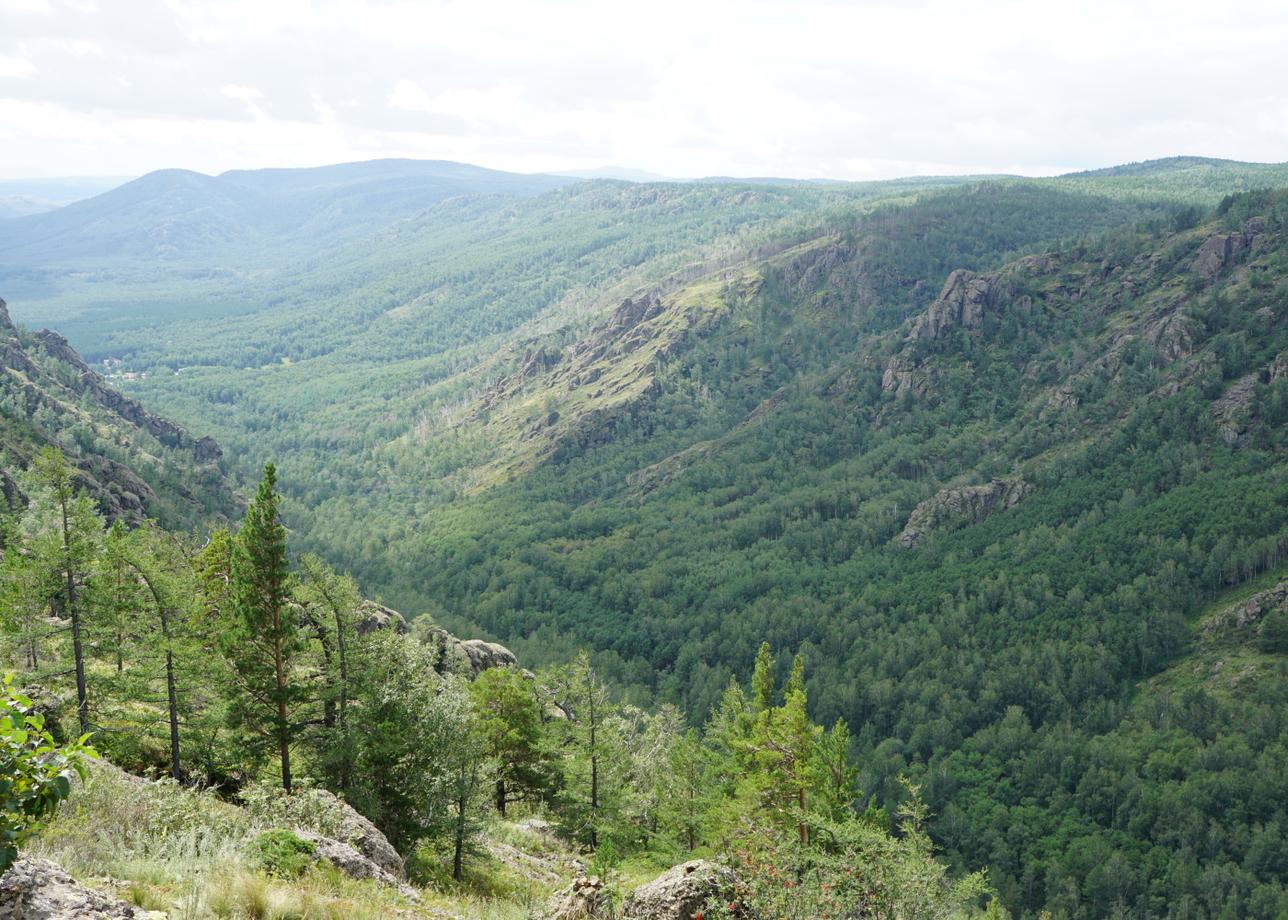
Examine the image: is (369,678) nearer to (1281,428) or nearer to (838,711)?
(838,711)

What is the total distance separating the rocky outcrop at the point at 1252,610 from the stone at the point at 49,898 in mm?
178651

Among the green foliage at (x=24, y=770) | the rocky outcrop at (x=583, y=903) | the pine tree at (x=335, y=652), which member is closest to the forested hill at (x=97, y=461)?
the pine tree at (x=335, y=652)

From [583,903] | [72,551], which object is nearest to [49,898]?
[583,903]

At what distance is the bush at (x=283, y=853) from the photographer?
17.7m

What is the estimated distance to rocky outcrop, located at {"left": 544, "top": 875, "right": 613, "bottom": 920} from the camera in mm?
18375

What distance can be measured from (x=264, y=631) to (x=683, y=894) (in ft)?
69.9

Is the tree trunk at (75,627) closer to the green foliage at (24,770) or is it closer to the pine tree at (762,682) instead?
the green foliage at (24,770)

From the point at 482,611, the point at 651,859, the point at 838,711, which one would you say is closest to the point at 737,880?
the point at 651,859

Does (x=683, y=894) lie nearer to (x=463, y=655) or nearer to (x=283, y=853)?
(x=283, y=853)

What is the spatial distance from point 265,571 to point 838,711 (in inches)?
5614

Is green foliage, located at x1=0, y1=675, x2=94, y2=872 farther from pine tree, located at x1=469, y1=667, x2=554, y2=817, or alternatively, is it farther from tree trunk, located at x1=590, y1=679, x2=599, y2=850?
tree trunk, located at x1=590, y1=679, x2=599, y2=850

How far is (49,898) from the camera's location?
36.4 ft

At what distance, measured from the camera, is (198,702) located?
3678 centimetres

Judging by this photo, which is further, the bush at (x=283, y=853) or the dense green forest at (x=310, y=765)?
the bush at (x=283, y=853)
